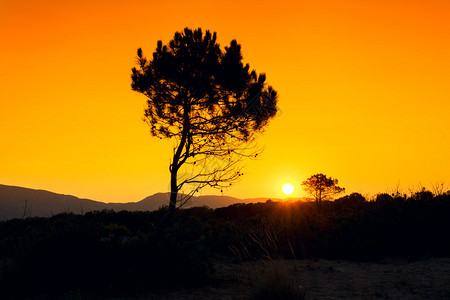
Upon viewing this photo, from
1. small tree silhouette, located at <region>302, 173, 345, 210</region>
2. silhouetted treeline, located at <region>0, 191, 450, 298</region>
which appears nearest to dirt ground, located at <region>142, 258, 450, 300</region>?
silhouetted treeline, located at <region>0, 191, 450, 298</region>

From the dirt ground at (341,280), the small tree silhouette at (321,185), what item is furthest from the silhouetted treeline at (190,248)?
the small tree silhouette at (321,185)

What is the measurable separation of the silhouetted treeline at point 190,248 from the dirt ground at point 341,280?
0.57 metres

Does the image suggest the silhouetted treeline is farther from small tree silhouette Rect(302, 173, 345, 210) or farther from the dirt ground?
small tree silhouette Rect(302, 173, 345, 210)

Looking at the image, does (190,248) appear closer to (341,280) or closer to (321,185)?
(341,280)

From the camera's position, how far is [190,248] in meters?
12.0

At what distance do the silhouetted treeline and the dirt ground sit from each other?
22.4 inches

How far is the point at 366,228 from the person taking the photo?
15414 mm

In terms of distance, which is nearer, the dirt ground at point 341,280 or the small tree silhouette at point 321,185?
the dirt ground at point 341,280

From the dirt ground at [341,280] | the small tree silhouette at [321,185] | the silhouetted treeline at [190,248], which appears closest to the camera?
the dirt ground at [341,280]

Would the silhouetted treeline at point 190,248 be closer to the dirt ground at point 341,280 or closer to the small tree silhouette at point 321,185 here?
the dirt ground at point 341,280

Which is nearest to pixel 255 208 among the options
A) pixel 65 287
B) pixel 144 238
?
pixel 144 238

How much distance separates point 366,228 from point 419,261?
290cm

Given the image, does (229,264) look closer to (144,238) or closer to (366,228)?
(144,238)

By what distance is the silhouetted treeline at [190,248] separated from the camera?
10023mm
